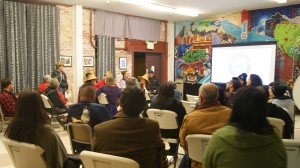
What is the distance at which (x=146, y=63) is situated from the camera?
1112 cm

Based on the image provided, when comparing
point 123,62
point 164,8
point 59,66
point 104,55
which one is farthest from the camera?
point 123,62

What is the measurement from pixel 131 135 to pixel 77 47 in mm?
7138

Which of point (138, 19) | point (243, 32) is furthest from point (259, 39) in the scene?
point (138, 19)

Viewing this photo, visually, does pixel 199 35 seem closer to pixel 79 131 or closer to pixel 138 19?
pixel 138 19

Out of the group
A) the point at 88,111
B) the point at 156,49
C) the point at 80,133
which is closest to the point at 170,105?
the point at 88,111

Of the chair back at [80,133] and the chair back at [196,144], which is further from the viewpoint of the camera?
the chair back at [80,133]

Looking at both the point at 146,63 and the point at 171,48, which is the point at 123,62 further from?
the point at 171,48

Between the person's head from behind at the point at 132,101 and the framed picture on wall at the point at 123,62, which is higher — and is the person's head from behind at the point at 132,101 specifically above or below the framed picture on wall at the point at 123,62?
below

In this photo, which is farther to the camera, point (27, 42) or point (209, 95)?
point (27, 42)

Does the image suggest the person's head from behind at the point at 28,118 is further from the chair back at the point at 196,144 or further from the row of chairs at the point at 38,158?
the chair back at the point at 196,144

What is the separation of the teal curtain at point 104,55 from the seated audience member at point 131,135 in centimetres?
727

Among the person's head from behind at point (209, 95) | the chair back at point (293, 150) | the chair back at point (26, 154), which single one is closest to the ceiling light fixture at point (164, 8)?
the person's head from behind at point (209, 95)

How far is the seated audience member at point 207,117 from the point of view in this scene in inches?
98.4

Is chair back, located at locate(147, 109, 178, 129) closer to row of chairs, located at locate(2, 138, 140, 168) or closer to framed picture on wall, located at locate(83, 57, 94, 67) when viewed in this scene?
row of chairs, located at locate(2, 138, 140, 168)
